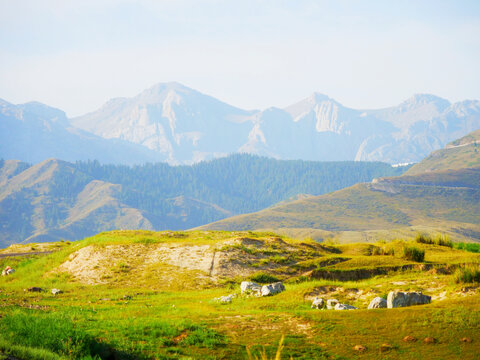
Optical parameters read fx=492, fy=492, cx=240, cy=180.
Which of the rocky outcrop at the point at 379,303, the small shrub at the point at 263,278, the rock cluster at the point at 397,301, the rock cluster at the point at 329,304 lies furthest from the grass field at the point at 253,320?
the small shrub at the point at 263,278

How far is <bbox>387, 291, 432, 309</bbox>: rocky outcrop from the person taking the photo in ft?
61.4

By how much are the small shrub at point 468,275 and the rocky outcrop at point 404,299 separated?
9.80 ft

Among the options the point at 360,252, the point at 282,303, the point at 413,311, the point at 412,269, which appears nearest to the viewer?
the point at 413,311

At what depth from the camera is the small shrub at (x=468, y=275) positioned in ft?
68.7

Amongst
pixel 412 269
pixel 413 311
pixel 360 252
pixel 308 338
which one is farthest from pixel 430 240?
pixel 308 338

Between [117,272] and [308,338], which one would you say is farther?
[117,272]

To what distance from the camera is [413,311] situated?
659 inches

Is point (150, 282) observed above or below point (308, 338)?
below

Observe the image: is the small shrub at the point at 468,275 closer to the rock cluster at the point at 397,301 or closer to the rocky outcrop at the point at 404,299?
the rock cluster at the point at 397,301

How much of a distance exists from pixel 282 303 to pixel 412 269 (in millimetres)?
10294

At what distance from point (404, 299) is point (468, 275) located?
415 centimetres

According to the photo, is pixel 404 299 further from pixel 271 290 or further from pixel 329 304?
pixel 271 290

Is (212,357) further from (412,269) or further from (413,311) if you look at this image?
(412,269)

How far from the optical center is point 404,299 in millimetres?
18844
